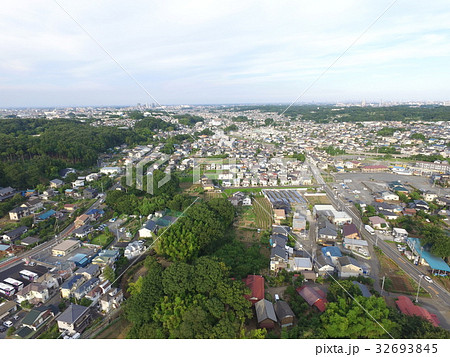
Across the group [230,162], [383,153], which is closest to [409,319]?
[230,162]

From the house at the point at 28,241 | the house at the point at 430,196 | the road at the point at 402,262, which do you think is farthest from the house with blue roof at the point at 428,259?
the house at the point at 28,241

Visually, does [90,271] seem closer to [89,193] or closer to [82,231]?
[82,231]

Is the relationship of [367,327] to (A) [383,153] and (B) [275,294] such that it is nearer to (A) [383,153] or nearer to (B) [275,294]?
(B) [275,294]

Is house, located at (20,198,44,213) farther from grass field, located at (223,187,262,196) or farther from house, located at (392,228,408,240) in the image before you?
house, located at (392,228,408,240)

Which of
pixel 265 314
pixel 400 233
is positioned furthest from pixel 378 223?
pixel 265 314

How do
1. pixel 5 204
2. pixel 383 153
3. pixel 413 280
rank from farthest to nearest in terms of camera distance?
pixel 383 153
pixel 5 204
pixel 413 280

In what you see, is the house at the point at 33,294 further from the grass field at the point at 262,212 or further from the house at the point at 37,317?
the grass field at the point at 262,212
